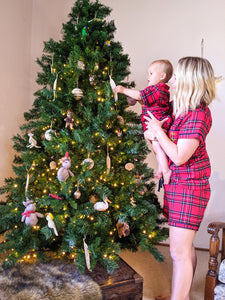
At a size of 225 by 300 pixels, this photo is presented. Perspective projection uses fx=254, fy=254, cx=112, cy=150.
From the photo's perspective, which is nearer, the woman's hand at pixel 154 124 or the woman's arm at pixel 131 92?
the woman's hand at pixel 154 124

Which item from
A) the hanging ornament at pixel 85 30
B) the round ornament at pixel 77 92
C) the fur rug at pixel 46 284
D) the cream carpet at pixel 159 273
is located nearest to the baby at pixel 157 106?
the round ornament at pixel 77 92

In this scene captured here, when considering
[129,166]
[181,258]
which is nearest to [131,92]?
[129,166]

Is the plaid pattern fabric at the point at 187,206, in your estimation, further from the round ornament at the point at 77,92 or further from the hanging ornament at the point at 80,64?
the hanging ornament at the point at 80,64

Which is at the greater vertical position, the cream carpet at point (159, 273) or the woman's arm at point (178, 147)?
the woman's arm at point (178, 147)

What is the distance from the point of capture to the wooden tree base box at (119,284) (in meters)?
1.37

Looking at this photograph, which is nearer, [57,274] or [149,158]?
[57,274]

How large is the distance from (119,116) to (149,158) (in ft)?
3.77

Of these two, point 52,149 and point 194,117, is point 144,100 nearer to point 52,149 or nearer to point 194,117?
point 194,117

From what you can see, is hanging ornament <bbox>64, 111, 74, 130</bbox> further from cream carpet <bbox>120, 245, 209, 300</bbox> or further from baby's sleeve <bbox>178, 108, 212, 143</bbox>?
cream carpet <bbox>120, 245, 209, 300</bbox>

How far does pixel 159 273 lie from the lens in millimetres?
2150

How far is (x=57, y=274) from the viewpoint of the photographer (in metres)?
1.42

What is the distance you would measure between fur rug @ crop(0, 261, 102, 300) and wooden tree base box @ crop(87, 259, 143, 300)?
4cm

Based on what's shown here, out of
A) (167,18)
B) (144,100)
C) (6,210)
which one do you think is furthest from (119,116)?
(167,18)

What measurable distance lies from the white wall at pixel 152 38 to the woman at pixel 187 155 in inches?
51.0
